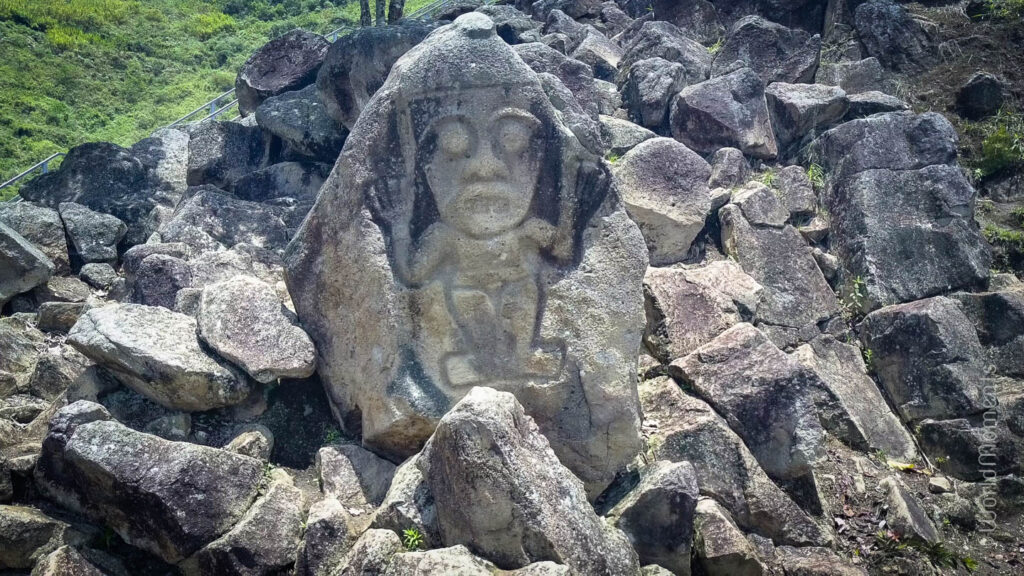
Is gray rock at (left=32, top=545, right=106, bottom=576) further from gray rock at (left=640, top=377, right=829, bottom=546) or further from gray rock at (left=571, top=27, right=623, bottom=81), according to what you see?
gray rock at (left=571, top=27, right=623, bottom=81)

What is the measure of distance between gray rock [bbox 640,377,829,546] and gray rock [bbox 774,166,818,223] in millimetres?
3889

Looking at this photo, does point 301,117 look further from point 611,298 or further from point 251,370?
point 611,298

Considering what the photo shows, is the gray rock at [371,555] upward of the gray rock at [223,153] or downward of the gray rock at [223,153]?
downward

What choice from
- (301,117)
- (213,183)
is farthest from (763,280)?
(213,183)

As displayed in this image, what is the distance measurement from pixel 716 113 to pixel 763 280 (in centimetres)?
275

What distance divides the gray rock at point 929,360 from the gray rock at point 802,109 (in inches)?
134

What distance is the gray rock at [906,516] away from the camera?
7.25 meters

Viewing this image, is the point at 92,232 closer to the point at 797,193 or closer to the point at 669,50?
the point at 797,193

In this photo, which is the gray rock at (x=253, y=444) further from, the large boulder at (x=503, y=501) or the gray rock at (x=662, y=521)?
the gray rock at (x=662, y=521)

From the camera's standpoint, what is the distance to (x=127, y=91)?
2219 centimetres

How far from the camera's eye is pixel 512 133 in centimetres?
713

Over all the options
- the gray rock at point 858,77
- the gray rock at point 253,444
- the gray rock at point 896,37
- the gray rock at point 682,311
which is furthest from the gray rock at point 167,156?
the gray rock at point 896,37

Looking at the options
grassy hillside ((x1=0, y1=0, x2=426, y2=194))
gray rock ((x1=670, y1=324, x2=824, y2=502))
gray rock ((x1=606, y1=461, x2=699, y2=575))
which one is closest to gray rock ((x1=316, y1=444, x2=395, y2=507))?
gray rock ((x1=606, y1=461, x2=699, y2=575))

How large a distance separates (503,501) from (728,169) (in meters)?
6.53
